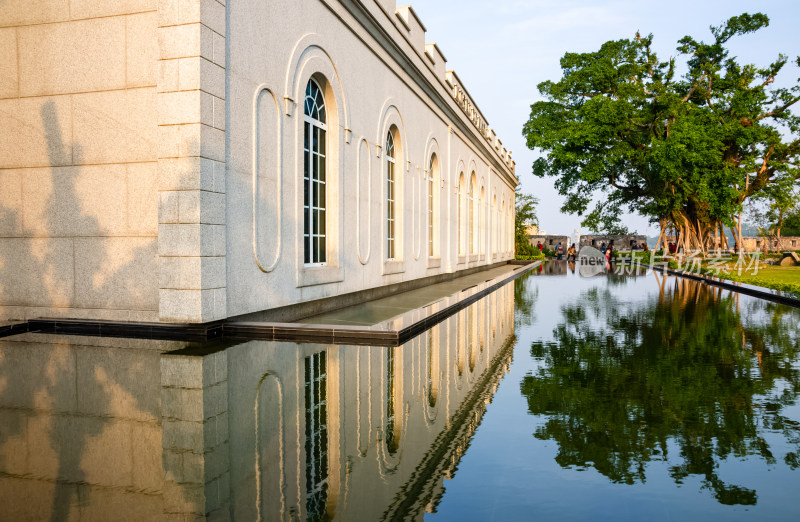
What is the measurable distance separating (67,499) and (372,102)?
1201 cm

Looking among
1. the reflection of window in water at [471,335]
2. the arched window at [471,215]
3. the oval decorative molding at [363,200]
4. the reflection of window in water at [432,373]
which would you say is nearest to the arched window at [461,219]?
the arched window at [471,215]

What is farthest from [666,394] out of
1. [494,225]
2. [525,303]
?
[494,225]

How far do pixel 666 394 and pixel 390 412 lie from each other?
2.61 m

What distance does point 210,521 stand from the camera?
2814 millimetres

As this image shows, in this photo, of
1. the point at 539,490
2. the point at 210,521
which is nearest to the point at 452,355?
the point at 539,490

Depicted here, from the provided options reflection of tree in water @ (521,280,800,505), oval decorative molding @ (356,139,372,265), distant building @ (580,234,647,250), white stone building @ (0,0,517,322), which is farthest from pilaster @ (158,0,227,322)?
distant building @ (580,234,647,250)

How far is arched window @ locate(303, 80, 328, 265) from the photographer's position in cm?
1087

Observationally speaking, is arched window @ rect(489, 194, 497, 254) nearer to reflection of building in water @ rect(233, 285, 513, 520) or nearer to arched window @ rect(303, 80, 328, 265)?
arched window @ rect(303, 80, 328, 265)

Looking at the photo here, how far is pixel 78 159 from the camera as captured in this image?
879 centimetres

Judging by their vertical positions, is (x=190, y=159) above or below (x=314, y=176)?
below

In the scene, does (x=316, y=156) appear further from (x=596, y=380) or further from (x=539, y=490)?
(x=539, y=490)

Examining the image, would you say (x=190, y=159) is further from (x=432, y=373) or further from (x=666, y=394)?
(x=666, y=394)

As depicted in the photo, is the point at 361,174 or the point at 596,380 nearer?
the point at 596,380

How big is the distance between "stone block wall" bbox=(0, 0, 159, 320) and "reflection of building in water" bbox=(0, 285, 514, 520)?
1714 mm
